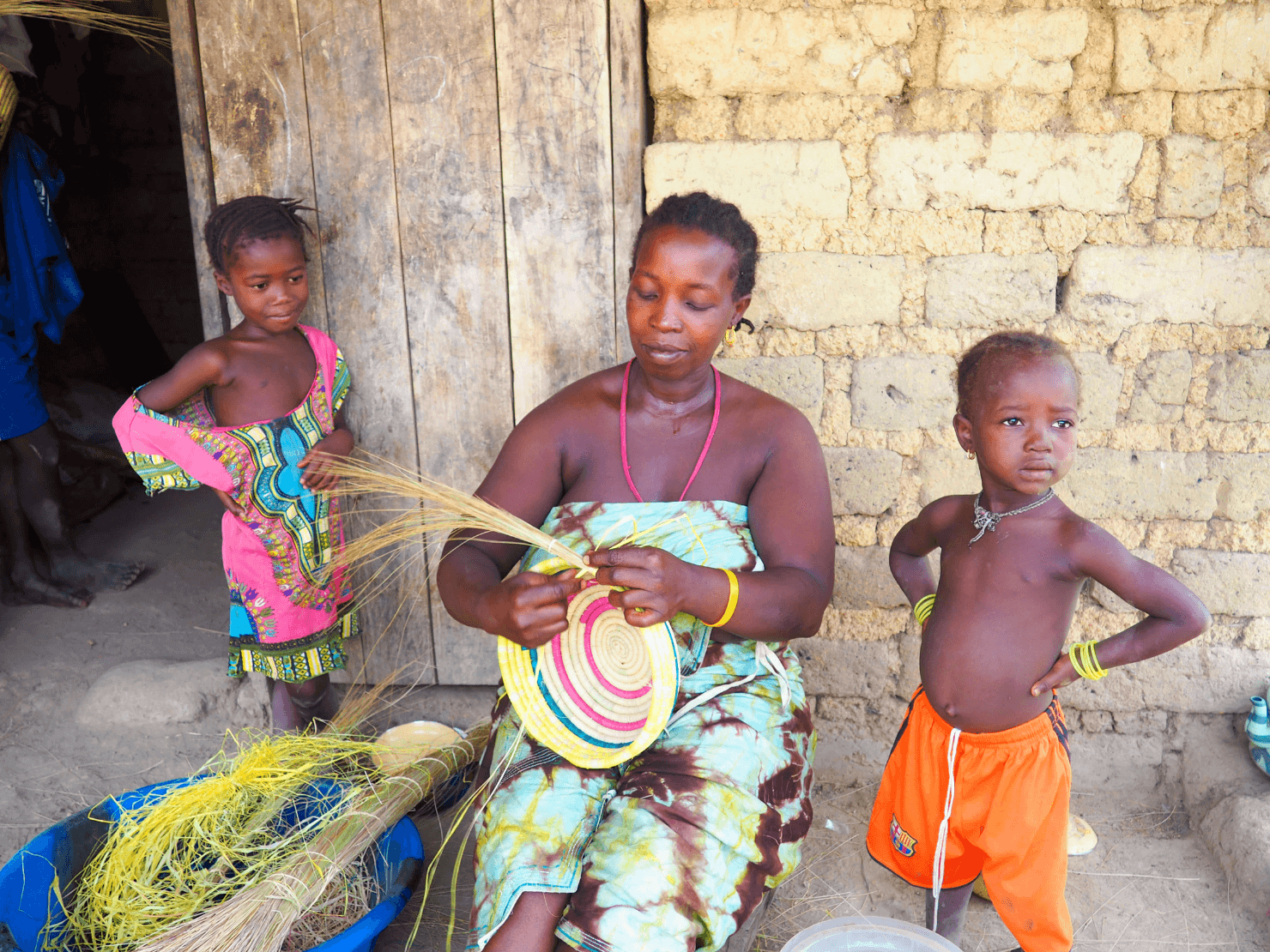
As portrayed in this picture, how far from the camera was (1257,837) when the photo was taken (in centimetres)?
225

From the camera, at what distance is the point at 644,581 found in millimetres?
1598

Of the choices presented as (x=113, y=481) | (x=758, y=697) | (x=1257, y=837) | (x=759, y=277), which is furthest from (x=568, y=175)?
(x=113, y=481)

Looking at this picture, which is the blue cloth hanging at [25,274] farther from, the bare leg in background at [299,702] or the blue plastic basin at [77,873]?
the blue plastic basin at [77,873]

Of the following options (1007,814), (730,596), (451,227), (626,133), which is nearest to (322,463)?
(451,227)

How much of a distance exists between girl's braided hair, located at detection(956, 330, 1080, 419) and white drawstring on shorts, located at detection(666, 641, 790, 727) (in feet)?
2.08

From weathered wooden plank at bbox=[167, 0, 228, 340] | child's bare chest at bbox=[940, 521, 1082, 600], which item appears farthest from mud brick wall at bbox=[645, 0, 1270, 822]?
weathered wooden plank at bbox=[167, 0, 228, 340]

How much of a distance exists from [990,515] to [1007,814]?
0.59 meters

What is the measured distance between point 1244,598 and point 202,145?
122 inches

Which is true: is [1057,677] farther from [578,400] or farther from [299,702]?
[299,702]

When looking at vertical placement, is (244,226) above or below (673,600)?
above

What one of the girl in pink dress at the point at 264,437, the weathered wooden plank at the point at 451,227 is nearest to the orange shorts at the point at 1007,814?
the weathered wooden plank at the point at 451,227

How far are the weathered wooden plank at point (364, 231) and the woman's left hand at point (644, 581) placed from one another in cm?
128

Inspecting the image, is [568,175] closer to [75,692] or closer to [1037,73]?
[1037,73]

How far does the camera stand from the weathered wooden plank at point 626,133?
2395 mm
